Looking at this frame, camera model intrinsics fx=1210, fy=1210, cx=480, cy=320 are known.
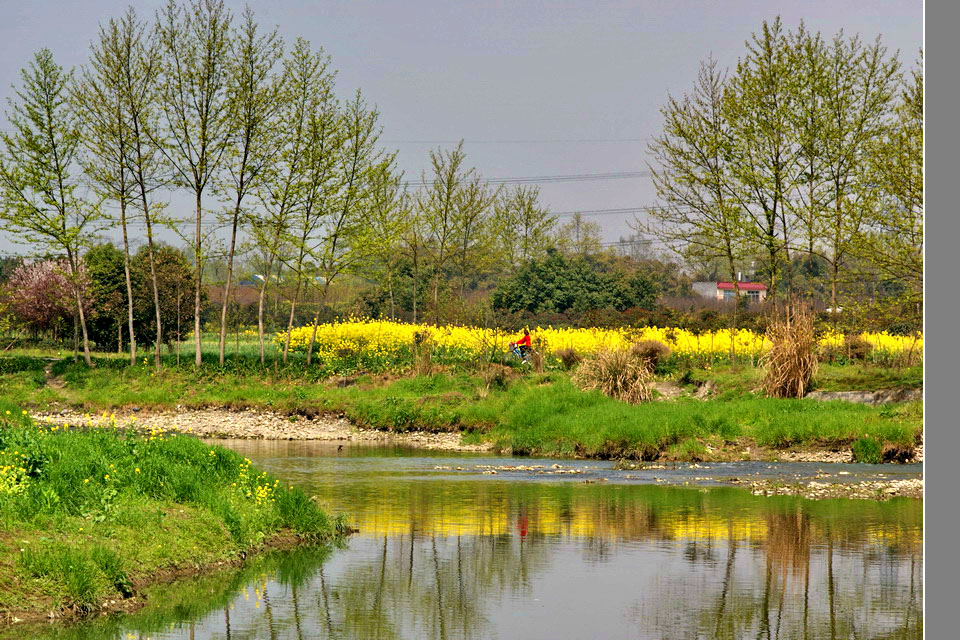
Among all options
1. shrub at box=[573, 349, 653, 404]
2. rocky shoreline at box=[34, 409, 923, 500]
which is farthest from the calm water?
shrub at box=[573, 349, 653, 404]

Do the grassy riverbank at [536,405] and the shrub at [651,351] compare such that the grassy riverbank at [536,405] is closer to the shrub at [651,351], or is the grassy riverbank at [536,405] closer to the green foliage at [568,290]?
the shrub at [651,351]

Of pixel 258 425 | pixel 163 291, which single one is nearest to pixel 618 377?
pixel 258 425

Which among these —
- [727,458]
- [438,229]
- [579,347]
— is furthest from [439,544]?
[438,229]

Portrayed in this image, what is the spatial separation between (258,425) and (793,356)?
51.2 feet

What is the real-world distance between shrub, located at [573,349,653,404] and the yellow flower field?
19.1 ft

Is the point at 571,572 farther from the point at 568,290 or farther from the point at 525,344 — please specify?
the point at 568,290

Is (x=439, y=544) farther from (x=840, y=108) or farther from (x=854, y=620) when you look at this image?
(x=840, y=108)

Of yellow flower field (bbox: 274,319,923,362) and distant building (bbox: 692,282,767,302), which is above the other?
distant building (bbox: 692,282,767,302)

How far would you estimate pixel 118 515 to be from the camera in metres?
13.5

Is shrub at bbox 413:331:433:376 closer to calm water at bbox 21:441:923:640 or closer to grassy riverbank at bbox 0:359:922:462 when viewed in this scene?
grassy riverbank at bbox 0:359:922:462

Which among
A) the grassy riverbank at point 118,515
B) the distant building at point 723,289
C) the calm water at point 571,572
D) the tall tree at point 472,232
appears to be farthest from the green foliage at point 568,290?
the distant building at point 723,289

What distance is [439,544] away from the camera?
16125 mm

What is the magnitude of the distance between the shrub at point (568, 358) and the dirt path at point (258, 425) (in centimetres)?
729

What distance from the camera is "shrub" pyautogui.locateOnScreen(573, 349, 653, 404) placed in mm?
33094
